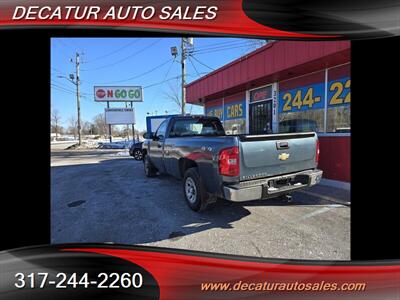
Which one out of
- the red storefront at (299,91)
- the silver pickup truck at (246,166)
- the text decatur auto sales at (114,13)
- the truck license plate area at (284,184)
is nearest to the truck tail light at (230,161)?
the silver pickup truck at (246,166)

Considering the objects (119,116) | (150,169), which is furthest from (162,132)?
(119,116)

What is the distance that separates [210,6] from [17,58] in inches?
83.4

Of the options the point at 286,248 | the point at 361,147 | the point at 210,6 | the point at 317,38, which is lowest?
the point at 286,248

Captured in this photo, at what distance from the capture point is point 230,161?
2.95 m

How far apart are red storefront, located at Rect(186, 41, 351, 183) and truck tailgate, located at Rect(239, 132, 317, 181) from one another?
220 cm

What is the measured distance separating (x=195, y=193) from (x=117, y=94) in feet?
87.2

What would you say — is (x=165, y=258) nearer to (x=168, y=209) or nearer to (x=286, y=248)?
(x=286, y=248)

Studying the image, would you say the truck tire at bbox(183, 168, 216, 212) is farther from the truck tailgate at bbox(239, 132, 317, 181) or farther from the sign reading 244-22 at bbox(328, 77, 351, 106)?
the sign reading 244-22 at bbox(328, 77, 351, 106)

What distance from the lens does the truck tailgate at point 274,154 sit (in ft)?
9.78

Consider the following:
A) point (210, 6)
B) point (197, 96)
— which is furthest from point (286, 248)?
point (197, 96)

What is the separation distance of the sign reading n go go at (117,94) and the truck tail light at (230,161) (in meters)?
26.6

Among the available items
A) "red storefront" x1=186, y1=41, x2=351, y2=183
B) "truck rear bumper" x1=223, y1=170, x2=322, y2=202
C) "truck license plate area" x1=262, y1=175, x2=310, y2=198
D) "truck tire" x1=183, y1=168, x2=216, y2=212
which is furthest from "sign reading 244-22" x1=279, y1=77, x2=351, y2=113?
"truck tire" x1=183, y1=168, x2=216, y2=212

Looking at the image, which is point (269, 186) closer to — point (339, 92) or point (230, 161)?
point (230, 161)

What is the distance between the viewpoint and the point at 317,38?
2.23 meters
